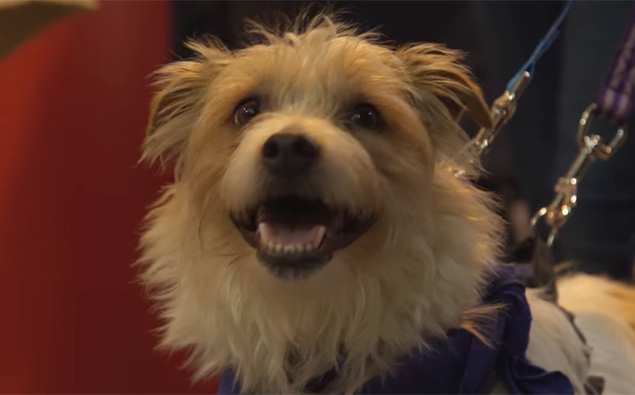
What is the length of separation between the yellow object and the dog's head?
185 millimetres

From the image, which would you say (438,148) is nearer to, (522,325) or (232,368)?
(522,325)

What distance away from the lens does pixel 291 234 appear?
89 centimetres

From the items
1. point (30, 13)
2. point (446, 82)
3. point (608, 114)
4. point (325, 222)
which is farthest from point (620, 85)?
point (30, 13)

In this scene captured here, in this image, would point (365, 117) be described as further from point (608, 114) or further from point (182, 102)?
point (608, 114)

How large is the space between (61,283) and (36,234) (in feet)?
0.36

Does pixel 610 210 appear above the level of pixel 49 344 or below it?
above

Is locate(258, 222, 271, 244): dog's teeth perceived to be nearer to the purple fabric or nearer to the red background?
the purple fabric

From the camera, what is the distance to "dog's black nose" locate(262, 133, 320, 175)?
84 cm

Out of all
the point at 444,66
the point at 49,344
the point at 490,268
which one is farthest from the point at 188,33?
the point at 490,268

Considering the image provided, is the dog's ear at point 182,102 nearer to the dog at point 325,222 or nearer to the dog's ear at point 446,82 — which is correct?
the dog at point 325,222

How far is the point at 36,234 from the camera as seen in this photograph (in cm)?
147

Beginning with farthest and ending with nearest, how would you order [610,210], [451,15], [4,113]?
1. [451,15]
2. [610,210]
3. [4,113]

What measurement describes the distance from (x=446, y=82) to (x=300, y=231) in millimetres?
289

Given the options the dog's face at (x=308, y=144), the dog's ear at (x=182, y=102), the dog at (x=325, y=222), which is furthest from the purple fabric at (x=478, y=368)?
the dog's ear at (x=182, y=102)
